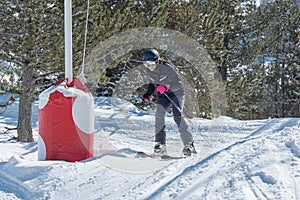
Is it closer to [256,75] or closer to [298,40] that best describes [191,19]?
[256,75]

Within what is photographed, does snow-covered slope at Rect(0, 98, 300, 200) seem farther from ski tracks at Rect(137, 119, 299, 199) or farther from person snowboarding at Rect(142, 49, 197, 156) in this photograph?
Result: person snowboarding at Rect(142, 49, 197, 156)

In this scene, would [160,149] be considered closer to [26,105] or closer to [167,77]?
[167,77]

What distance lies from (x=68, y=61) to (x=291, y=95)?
69.6 ft

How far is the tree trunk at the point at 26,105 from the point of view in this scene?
7.93 m

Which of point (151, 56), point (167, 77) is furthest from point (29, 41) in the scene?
point (167, 77)

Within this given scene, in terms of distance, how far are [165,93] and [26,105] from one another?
4.11m

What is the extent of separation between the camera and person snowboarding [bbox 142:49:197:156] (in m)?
4.98

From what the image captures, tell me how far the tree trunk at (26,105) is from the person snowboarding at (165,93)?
3773 millimetres

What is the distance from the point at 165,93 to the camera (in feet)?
16.9

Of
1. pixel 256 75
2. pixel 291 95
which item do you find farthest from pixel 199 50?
pixel 291 95

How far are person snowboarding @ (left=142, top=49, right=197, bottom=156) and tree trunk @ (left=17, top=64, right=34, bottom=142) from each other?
377 cm

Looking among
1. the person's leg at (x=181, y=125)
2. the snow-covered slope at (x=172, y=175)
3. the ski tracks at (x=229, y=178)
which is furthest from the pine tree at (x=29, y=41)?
the ski tracks at (x=229, y=178)

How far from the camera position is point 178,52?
499 inches

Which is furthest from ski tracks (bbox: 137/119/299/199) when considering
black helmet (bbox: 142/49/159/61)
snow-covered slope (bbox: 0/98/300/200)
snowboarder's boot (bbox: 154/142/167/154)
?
black helmet (bbox: 142/49/159/61)
